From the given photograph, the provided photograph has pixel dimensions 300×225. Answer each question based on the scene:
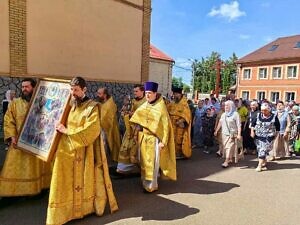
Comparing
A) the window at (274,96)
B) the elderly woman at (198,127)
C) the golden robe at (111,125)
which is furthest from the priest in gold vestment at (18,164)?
the window at (274,96)

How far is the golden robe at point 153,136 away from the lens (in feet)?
17.8

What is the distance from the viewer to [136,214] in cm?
449

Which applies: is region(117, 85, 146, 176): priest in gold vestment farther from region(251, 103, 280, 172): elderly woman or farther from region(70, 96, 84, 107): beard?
region(251, 103, 280, 172): elderly woman

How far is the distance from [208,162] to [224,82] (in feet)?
208

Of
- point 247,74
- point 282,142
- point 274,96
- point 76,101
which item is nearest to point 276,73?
point 274,96

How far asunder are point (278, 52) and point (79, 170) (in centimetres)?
3927

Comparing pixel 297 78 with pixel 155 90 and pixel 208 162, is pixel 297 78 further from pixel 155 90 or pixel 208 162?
pixel 155 90

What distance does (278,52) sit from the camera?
38.9 m

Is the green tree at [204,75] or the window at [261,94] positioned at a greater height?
the green tree at [204,75]

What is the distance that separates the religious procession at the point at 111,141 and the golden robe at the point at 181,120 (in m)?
0.03

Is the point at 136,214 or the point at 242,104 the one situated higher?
the point at 242,104

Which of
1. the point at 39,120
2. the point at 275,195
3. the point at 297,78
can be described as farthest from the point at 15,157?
the point at 297,78

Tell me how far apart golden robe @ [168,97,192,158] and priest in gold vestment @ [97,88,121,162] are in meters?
1.79

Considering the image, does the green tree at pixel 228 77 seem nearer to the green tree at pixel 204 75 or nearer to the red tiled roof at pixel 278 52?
the green tree at pixel 204 75
